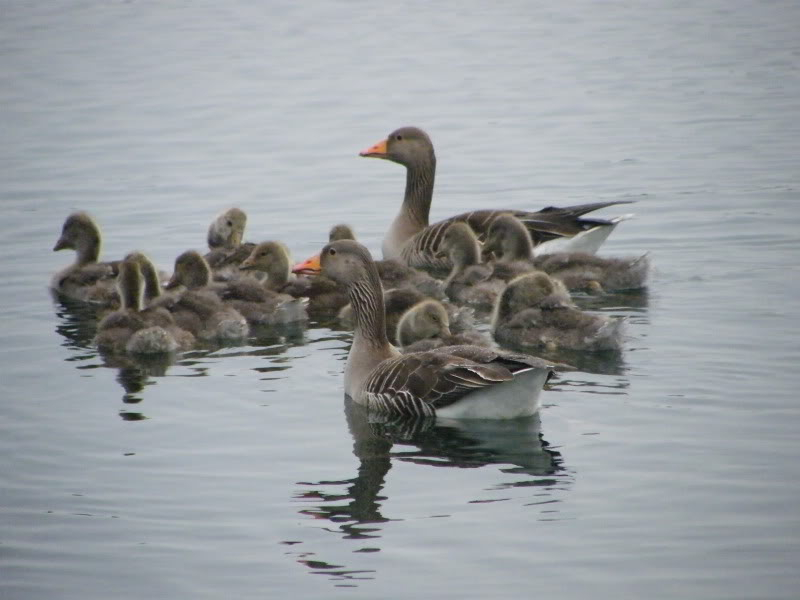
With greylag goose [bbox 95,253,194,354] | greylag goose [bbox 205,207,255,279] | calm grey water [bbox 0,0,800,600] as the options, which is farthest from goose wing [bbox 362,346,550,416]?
greylag goose [bbox 205,207,255,279]

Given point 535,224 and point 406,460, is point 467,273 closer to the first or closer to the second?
point 535,224

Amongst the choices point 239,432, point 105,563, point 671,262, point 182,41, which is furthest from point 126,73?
point 105,563

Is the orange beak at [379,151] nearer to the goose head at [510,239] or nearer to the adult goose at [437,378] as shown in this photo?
the goose head at [510,239]

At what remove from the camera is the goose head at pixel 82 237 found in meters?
15.5

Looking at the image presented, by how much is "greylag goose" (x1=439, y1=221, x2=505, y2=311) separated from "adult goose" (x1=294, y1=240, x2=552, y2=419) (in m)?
2.95

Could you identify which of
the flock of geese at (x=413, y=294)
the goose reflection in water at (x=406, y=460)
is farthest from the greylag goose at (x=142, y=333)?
the goose reflection in water at (x=406, y=460)

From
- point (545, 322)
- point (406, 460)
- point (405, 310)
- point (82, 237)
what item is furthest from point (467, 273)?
point (406, 460)

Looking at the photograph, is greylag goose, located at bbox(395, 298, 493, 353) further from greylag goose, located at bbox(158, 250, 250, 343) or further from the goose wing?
greylag goose, located at bbox(158, 250, 250, 343)

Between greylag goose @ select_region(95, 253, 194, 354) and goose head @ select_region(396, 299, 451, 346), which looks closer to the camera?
goose head @ select_region(396, 299, 451, 346)

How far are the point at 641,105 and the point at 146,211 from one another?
10929 mm

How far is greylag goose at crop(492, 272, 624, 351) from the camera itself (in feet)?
38.9

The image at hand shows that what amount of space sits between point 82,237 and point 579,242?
19.2ft

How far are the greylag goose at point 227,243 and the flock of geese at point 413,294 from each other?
2 centimetres

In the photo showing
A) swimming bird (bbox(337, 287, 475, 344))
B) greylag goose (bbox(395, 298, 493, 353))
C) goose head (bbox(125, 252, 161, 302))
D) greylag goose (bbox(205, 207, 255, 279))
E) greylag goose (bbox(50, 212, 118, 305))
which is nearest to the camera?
greylag goose (bbox(395, 298, 493, 353))
